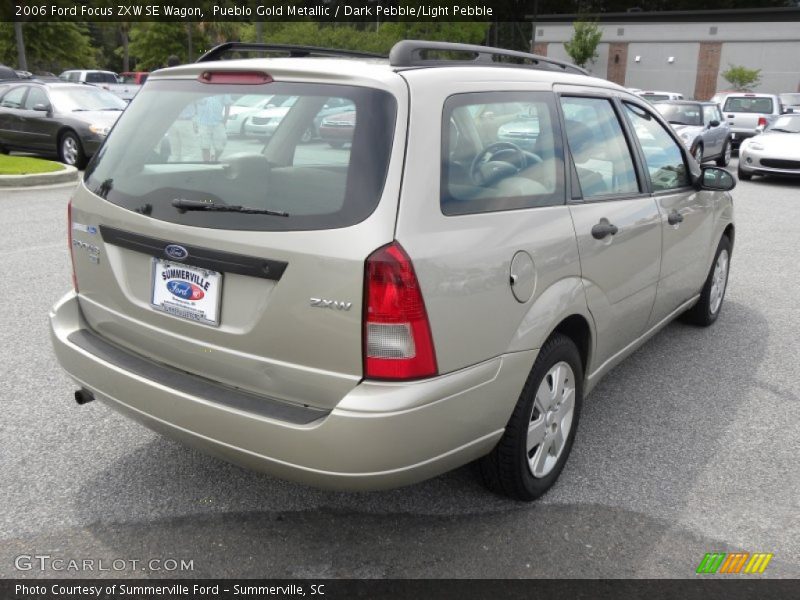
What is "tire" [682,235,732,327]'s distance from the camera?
5.27m

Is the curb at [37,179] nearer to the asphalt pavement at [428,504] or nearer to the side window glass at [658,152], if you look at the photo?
the asphalt pavement at [428,504]

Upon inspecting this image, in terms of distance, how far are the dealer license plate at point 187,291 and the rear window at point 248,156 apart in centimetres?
17

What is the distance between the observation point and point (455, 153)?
260 centimetres

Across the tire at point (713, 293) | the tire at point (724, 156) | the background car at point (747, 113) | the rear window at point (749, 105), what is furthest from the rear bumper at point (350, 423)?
the rear window at point (749, 105)

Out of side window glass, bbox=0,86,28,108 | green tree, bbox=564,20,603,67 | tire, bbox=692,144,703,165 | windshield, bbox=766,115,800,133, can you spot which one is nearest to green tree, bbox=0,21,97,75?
side window glass, bbox=0,86,28,108

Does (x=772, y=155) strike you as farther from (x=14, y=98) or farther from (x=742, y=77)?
(x=742, y=77)

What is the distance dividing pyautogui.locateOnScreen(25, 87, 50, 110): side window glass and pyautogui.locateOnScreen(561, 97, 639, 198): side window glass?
12.9 meters

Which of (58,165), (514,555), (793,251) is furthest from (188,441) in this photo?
(58,165)

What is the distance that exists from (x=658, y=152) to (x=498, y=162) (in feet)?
5.87

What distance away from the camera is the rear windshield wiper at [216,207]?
2.45 metres

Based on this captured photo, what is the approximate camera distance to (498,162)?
2.86m

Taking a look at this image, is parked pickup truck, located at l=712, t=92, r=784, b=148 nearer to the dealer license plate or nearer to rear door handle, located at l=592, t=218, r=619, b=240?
rear door handle, located at l=592, t=218, r=619, b=240

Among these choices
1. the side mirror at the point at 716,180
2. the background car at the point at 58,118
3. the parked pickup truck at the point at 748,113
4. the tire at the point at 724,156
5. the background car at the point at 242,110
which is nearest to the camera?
the background car at the point at 242,110

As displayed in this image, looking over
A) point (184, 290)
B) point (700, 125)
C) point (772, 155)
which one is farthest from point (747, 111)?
point (184, 290)
